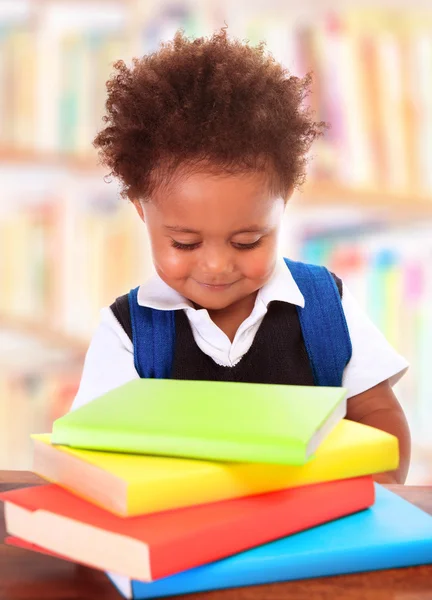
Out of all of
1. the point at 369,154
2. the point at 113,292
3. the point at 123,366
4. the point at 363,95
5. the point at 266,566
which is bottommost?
the point at 266,566

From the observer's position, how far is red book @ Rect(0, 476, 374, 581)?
0.55 m

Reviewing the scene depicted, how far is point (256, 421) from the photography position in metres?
0.63

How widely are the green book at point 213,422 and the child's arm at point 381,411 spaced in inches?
→ 15.4

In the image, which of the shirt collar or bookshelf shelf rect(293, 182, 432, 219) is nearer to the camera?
the shirt collar

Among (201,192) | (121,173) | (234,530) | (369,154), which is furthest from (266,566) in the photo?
(369,154)

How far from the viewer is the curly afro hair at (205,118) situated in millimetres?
965

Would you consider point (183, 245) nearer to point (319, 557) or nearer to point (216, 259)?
point (216, 259)

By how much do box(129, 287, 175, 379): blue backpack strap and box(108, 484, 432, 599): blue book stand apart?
49 centimetres

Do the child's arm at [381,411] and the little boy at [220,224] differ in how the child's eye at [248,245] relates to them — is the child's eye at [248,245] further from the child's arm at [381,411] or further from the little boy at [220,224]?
the child's arm at [381,411]

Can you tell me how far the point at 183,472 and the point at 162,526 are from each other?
0.04 meters

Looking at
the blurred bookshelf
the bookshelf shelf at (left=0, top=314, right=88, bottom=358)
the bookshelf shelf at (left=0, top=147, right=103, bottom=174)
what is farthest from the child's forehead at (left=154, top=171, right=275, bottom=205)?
the bookshelf shelf at (left=0, top=314, right=88, bottom=358)

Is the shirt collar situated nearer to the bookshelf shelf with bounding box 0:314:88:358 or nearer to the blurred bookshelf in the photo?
the blurred bookshelf

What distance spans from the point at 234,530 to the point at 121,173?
0.57 meters

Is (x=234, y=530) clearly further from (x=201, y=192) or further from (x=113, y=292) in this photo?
(x=113, y=292)
